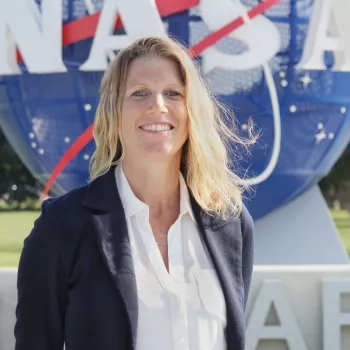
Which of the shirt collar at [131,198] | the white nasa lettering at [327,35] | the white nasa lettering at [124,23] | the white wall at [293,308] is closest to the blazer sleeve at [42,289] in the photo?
the shirt collar at [131,198]

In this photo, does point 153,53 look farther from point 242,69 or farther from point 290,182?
point 290,182

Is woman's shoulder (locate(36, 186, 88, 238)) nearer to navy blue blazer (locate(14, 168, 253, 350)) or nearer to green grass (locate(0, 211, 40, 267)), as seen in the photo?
navy blue blazer (locate(14, 168, 253, 350))

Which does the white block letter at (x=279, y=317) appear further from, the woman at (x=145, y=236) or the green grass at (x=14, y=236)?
the green grass at (x=14, y=236)

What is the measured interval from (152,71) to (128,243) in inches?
13.0

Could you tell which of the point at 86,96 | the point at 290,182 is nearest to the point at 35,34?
the point at 86,96

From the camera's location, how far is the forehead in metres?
1.79

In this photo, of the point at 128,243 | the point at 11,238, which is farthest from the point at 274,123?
the point at 11,238

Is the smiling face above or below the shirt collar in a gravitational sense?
above

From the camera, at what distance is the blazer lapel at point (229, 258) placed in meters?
1.78

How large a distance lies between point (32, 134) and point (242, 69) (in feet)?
4.48

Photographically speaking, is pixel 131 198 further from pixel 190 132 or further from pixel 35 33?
pixel 35 33

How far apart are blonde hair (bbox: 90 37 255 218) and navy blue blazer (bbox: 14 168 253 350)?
0.06 m

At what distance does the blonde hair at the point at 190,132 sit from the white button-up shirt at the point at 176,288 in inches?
2.3

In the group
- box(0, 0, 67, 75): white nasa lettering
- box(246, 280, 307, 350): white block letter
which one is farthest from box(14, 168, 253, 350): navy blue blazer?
box(0, 0, 67, 75): white nasa lettering
